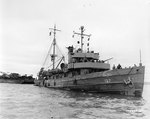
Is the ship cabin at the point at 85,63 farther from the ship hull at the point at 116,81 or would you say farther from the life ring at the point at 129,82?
the life ring at the point at 129,82

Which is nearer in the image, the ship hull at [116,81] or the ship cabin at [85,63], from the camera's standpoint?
the ship hull at [116,81]

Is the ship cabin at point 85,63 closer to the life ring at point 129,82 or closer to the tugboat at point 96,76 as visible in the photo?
the tugboat at point 96,76

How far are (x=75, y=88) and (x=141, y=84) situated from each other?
34.8ft

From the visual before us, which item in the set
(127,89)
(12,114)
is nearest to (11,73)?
(127,89)

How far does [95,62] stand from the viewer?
31.8m

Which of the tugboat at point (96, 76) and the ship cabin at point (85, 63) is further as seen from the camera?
the ship cabin at point (85, 63)

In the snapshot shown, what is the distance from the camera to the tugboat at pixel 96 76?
2447cm

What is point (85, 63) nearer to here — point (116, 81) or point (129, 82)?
point (116, 81)

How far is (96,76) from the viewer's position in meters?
27.5

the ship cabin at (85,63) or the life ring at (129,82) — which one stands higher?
the ship cabin at (85,63)

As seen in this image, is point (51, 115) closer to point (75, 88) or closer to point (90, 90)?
point (90, 90)

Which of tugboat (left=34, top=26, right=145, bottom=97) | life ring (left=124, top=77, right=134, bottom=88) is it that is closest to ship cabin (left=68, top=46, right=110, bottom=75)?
tugboat (left=34, top=26, right=145, bottom=97)

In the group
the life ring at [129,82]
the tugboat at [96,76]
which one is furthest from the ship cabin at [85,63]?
the life ring at [129,82]

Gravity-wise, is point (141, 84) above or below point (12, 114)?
above
